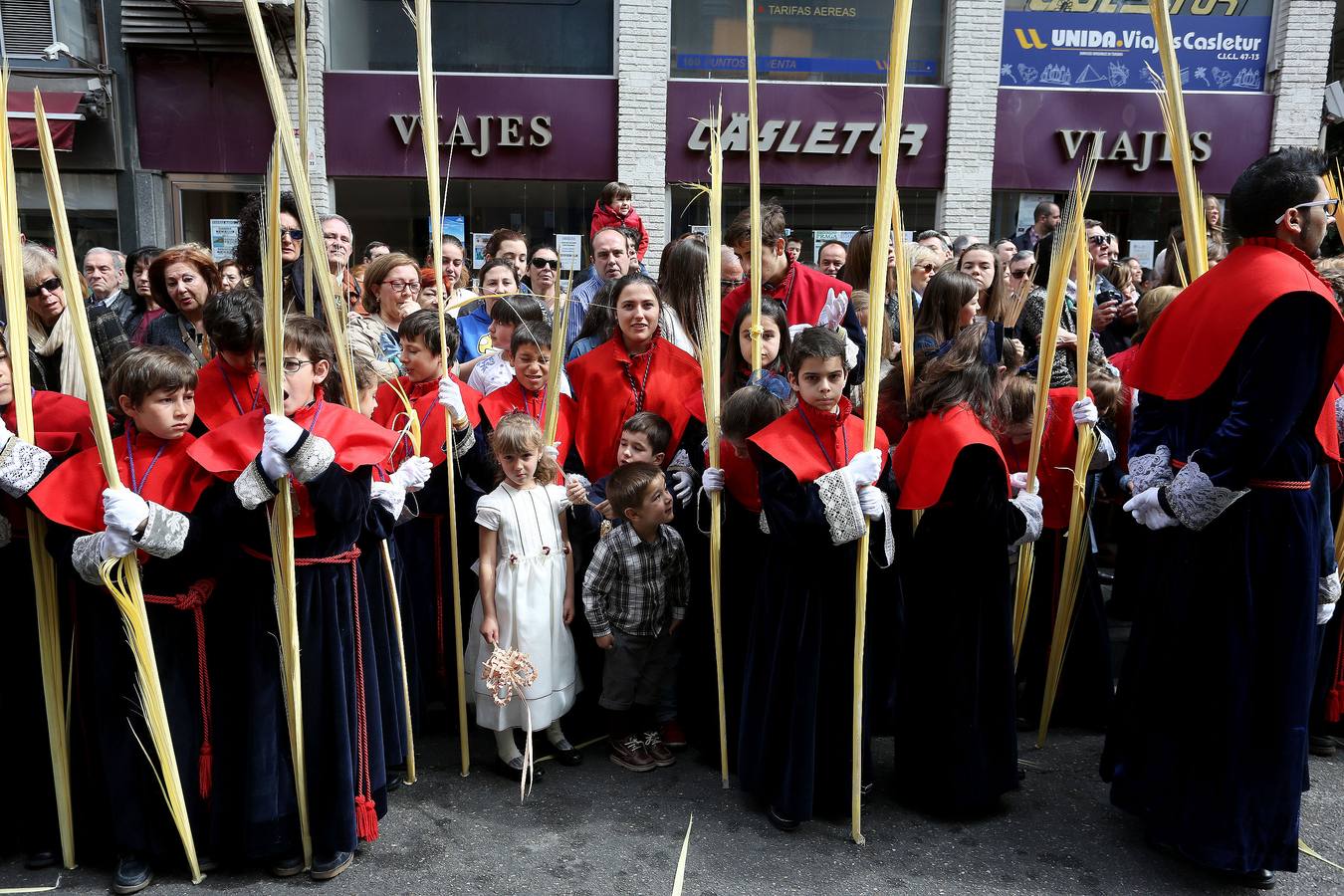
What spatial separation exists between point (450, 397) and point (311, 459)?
0.86m

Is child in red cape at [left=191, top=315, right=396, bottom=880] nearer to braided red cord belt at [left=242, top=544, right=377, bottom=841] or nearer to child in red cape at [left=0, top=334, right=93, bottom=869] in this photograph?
braided red cord belt at [left=242, top=544, right=377, bottom=841]

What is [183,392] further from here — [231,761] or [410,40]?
[410,40]

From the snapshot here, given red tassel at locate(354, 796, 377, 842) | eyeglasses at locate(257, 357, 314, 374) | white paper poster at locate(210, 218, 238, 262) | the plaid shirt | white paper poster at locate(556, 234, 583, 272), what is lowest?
red tassel at locate(354, 796, 377, 842)

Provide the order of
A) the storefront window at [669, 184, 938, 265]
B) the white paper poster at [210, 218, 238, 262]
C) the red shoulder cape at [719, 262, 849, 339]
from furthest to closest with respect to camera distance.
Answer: the storefront window at [669, 184, 938, 265] < the white paper poster at [210, 218, 238, 262] < the red shoulder cape at [719, 262, 849, 339]

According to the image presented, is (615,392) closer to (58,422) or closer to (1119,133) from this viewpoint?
(58,422)

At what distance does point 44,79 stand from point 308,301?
30.4 ft

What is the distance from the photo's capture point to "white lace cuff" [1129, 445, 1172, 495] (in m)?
2.86

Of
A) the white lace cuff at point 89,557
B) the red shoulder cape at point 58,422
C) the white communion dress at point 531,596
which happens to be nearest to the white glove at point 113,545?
the white lace cuff at point 89,557

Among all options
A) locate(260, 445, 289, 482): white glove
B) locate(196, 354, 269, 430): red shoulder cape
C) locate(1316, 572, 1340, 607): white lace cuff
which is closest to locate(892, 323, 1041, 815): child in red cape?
locate(1316, 572, 1340, 607): white lace cuff

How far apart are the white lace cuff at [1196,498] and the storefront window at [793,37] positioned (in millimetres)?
8783

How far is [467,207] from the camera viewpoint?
34.6 feet

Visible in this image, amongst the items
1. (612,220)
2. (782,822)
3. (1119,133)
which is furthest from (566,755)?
(1119,133)

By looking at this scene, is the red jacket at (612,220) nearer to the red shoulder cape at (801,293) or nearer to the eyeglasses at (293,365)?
the red shoulder cape at (801,293)

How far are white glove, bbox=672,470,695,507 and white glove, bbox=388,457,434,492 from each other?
2.83 feet
